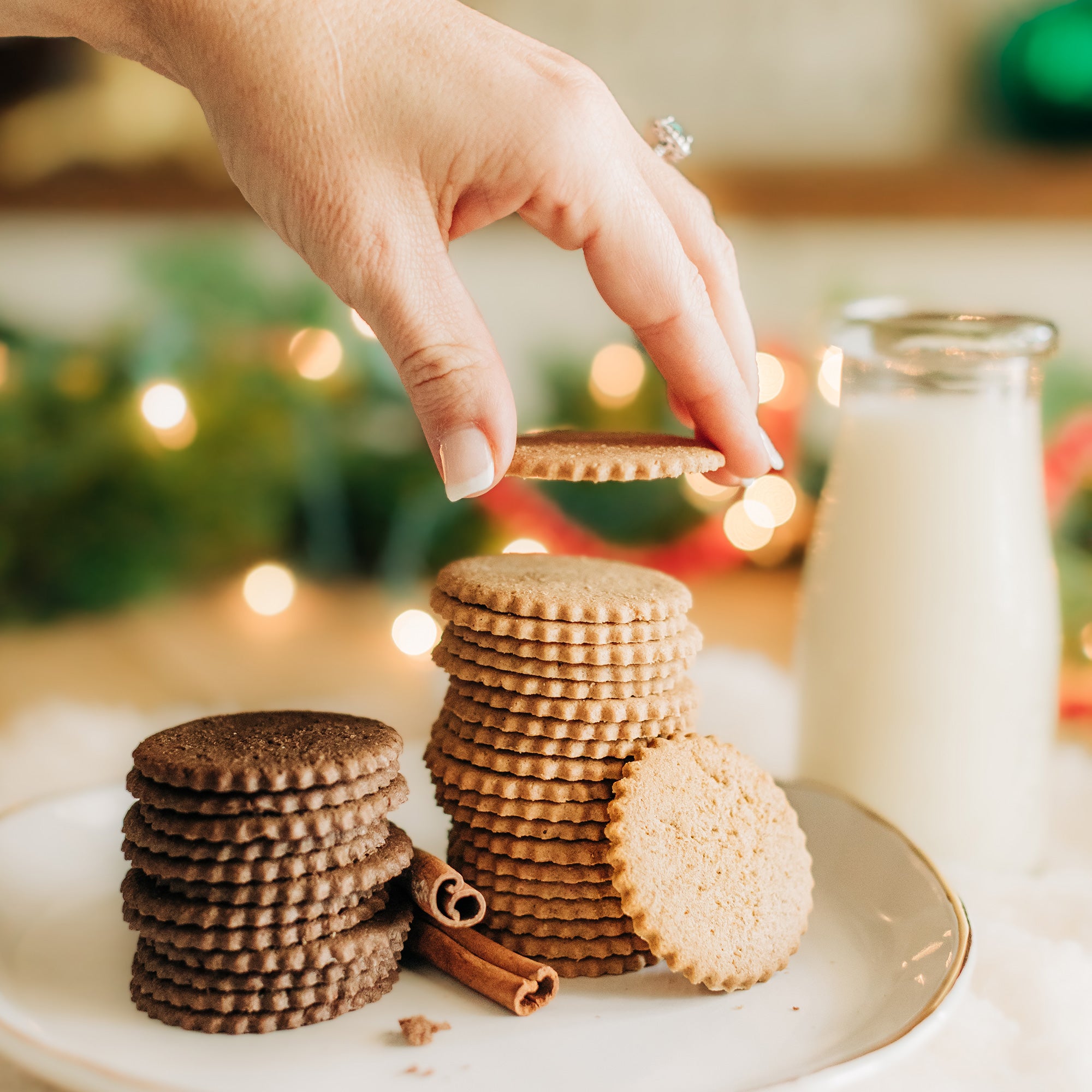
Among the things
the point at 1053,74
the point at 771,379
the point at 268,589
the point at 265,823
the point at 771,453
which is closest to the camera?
the point at 265,823

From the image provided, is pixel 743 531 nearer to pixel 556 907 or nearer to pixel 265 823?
pixel 556 907

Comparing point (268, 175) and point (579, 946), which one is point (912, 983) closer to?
point (579, 946)

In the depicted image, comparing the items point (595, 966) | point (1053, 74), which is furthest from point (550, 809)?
point (1053, 74)

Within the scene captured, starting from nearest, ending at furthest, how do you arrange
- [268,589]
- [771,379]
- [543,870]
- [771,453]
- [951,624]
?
1. [543,870]
2. [771,453]
3. [951,624]
4. [771,379]
5. [268,589]

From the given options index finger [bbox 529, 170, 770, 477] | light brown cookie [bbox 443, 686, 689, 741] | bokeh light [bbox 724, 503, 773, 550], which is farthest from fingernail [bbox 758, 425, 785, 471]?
bokeh light [bbox 724, 503, 773, 550]

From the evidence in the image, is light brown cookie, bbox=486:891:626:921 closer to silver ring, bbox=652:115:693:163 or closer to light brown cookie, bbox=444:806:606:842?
light brown cookie, bbox=444:806:606:842

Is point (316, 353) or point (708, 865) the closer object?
point (708, 865)

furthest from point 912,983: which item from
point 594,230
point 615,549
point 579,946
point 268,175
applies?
point 615,549
